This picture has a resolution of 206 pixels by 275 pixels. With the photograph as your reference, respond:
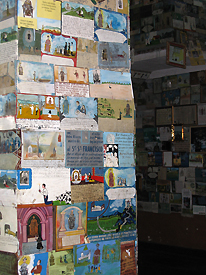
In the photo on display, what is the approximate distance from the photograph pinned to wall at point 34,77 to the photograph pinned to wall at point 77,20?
0.86 feet

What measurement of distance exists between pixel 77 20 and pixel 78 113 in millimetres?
541

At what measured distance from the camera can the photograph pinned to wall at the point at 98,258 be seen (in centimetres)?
205

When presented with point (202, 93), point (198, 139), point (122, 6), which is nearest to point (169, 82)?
point (202, 93)

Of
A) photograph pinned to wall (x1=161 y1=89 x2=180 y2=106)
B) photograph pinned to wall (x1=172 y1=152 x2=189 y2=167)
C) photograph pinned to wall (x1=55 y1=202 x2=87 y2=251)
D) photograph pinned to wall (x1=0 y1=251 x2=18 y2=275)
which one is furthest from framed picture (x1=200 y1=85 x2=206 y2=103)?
photograph pinned to wall (x1=0 y1=251 x2=18 y2=275)

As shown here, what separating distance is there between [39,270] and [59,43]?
1.23 m

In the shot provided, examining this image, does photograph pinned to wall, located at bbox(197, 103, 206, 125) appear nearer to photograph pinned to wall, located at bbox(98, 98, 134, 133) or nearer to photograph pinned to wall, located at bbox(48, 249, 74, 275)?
photograph pinned to wall, located at bbox(98, 98, 134, 133)

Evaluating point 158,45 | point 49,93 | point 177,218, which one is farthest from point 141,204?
point 49,93

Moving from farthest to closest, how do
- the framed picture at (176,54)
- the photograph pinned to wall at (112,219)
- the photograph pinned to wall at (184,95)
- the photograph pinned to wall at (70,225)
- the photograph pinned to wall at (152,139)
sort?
the photograph pinned to wall at (152,139) < the photograph pinned to wall at (184,95) < the framed picture at (176,54) < the photograph pinned to wall at (112,219) < the photograph pinned to wall at (70,225)

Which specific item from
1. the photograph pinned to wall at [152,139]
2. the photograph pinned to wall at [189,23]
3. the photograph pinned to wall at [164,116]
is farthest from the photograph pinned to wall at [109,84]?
the photograph pinned to wall at [152,139]

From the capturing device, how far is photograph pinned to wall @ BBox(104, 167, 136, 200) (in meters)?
2.19

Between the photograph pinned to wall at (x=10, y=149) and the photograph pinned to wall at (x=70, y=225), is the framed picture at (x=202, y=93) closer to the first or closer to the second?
A: the photograph pinned to wall at (x=70, y=225)

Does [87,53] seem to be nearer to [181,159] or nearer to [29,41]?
[29,41]

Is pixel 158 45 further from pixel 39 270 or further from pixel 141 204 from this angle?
pixel 39 270

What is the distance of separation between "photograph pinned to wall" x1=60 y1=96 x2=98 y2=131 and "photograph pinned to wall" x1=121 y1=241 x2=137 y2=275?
2.47 ft
